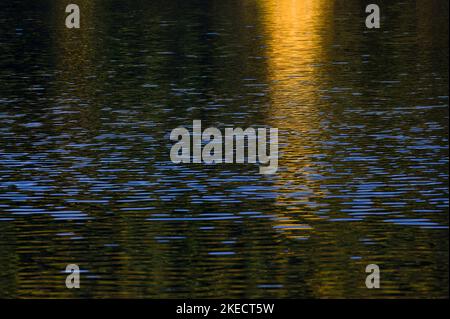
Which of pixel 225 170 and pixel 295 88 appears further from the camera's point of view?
pixel 295 88

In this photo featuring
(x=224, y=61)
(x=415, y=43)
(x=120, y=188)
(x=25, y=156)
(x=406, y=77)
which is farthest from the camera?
(x=415, y=43)

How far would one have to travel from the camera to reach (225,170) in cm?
4616

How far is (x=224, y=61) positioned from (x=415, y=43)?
47.2ft

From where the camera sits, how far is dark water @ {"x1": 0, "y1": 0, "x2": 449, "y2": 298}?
33.4m

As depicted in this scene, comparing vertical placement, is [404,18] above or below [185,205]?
above

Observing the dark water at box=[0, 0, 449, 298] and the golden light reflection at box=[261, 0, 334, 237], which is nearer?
the dark water at box=[0, 0, 449, 298]

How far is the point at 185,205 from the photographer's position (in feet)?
133

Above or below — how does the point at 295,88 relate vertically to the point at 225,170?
above

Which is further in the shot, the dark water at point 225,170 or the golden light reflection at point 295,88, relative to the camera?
the golden light reflection at point 295,88

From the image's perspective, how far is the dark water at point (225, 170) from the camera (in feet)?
109

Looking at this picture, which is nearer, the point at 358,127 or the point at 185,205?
the point at 185,205
